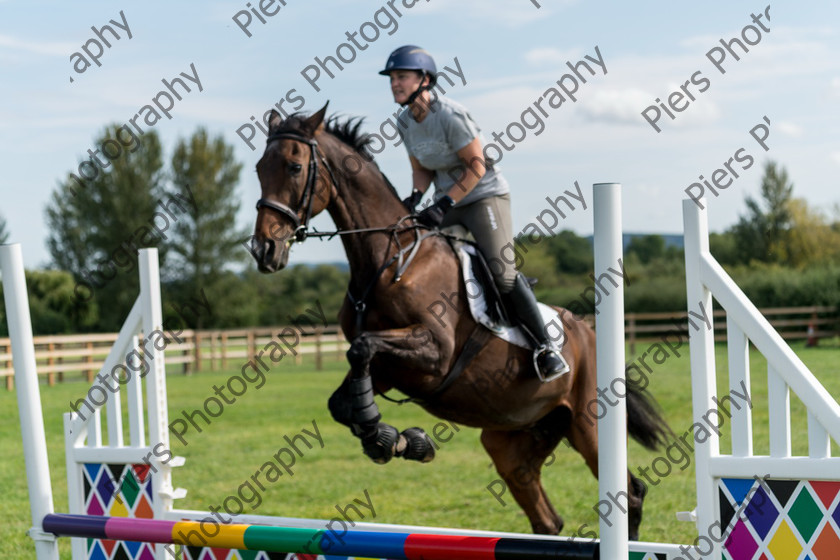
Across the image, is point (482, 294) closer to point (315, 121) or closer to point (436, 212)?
point (436, 212)

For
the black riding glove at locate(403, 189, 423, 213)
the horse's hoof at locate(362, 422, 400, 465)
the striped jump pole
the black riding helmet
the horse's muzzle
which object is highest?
the black riding helmet

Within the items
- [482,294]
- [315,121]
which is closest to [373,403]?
[482,294]

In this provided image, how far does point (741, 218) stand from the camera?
4553cm

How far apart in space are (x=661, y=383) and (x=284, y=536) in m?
14.1

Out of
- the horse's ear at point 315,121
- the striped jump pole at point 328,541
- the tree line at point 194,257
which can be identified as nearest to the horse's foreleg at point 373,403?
the striped jump pole at point 328,541

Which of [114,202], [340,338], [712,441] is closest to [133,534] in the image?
[712,441]

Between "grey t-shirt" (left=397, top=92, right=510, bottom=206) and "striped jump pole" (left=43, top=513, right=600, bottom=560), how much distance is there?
1962 mm

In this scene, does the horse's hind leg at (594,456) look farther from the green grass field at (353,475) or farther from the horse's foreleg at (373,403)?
the horse's foreleg at (373,403)

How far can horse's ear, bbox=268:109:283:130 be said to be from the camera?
3926 mm

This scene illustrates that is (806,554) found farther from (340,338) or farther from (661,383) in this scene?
(340,338)

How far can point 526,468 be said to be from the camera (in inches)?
189

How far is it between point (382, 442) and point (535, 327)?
1073 mm

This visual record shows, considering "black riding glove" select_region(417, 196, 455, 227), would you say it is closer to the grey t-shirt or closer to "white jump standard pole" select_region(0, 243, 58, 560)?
the grey t-shirt

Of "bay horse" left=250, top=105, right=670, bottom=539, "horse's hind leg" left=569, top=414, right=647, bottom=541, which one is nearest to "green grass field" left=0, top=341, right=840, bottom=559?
"horse's hind leg" left=569, top=414, right=647, bottom=541
